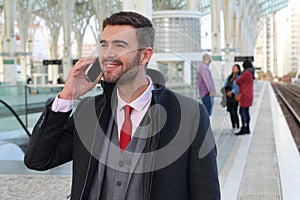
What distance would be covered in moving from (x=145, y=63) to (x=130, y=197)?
54cm

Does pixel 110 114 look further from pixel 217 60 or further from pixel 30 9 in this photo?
pixel 30 9

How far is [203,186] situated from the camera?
1915mm

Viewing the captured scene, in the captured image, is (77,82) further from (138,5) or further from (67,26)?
(67,26)

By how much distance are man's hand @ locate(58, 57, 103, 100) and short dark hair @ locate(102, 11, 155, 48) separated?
187 millimetres

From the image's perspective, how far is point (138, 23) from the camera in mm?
1927

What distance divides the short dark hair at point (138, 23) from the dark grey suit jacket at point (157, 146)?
8.1 inches

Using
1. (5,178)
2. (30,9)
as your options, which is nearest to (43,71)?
(30,9)

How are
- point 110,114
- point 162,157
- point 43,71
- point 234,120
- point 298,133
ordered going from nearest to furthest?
point 162,157
point 110,114
point 234,120
point 298,133
point 43,71

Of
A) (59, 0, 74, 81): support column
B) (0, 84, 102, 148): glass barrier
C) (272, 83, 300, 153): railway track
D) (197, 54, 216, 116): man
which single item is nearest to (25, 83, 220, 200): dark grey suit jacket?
(197, 54, 216, 116): man

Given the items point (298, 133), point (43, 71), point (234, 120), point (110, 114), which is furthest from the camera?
point (43, 71)

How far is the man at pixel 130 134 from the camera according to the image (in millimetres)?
1891

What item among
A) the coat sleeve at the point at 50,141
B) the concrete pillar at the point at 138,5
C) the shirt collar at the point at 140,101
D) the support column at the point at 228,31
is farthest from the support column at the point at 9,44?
the shirt collar at the point at 140,101

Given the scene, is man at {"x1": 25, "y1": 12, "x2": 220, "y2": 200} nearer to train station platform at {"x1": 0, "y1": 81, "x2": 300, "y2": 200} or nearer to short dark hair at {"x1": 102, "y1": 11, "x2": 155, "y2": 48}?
short dark hair at {"x1": 102, "y1": 11, "x2": 155, "y2": 48}

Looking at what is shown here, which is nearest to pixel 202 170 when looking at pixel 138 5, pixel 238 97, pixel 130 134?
pixel 130 134
